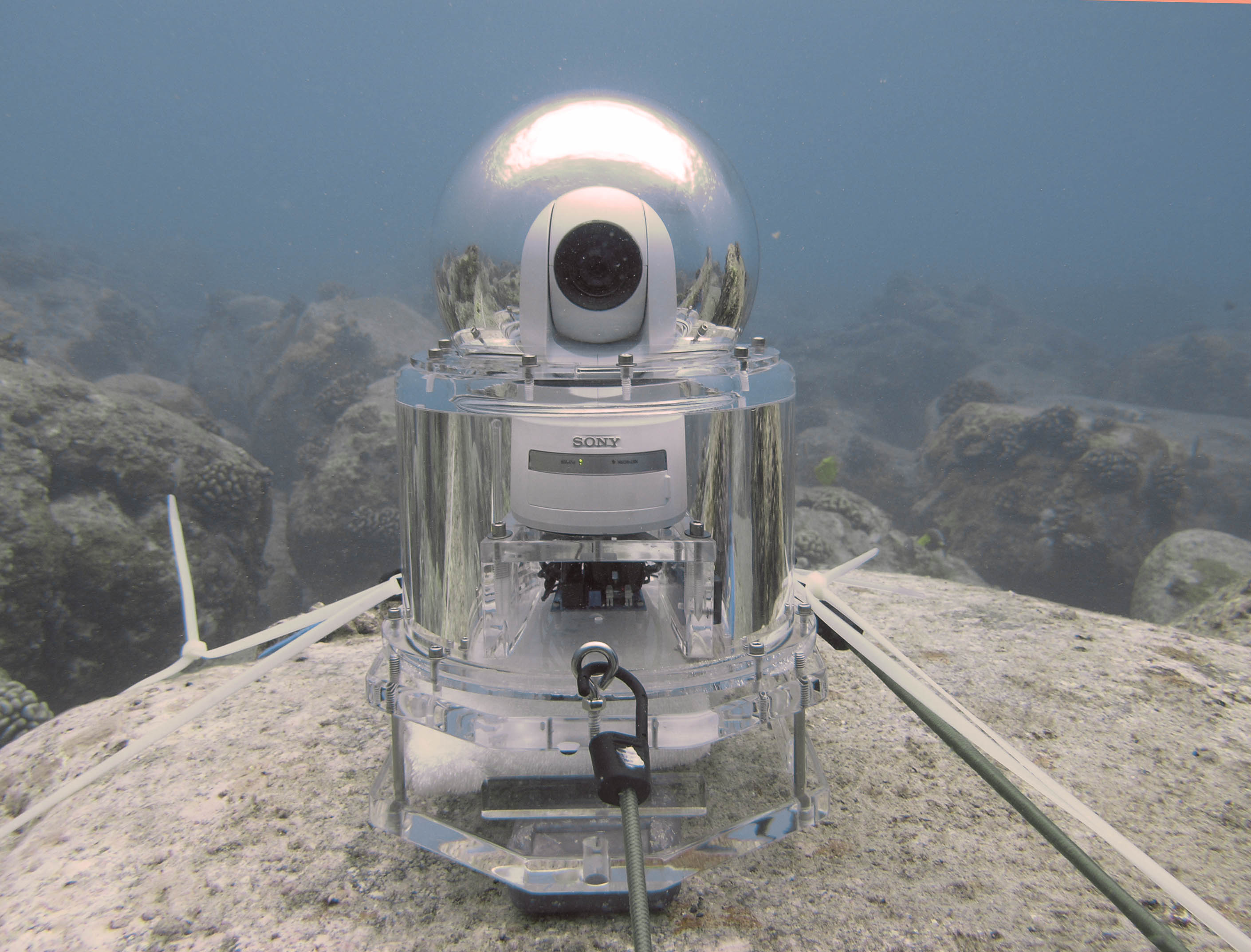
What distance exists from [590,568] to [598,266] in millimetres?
646

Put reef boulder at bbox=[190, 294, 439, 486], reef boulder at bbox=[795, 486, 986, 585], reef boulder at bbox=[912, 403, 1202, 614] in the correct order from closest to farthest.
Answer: reef boulder at bbox=[795, 486, 986, 585], reef boulder at bbox=[912, 403, 1202, 614], reef boulder at bbox=[190, 294, 439, 486]

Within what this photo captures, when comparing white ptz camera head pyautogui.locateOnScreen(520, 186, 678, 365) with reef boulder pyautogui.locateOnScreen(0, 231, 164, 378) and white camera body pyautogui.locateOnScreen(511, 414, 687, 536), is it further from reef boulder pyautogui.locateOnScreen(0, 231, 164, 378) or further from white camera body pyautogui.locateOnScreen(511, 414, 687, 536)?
reef boulder pyautogui.locateOnScreen(0, 231, 164, 378)

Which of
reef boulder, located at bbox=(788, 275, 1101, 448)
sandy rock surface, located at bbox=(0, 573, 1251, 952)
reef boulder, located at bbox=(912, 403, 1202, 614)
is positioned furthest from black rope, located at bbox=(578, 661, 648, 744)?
reef boulder, located at bbox=(788, 275, 1101, 448)

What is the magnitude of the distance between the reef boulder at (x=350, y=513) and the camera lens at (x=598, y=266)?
7.56 m

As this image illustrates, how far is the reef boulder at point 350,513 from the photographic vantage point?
8641mm

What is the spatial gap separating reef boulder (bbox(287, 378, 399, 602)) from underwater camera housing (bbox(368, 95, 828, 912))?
24.1ft

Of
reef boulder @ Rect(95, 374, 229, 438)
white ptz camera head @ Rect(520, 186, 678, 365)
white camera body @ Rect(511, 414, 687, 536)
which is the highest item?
white ptz camera head @ Rect(520, 186, 678, 365)

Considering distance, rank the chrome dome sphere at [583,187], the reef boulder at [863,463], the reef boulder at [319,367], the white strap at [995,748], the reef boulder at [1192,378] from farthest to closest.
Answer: the reef boulder at [1192,378] < the reef boulder at [863,463] < the reef boulder at [319,367] < the chrome dome sphere at [583,187] < the white strap at [995,748]

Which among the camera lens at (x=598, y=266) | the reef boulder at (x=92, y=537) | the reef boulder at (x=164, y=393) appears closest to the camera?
the camera lens at (x=598, y=266)

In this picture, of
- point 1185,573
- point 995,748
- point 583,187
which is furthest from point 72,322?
point 1185,573

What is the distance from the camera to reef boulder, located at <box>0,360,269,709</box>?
5.30 meters

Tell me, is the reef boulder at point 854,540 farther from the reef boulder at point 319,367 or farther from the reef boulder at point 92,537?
the reef boulder at point 319,367

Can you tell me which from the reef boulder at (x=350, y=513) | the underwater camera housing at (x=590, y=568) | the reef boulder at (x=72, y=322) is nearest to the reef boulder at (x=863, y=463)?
the reef boulder at (x=350, y=513)

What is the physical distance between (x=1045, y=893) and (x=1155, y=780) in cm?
70
